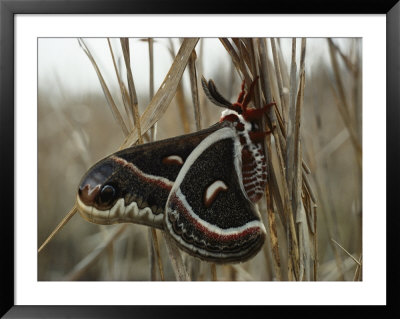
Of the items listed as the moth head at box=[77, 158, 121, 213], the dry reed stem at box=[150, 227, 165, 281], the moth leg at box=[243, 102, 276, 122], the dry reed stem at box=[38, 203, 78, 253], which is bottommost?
the dry reed stem at box=[150, 227, 165, 281]

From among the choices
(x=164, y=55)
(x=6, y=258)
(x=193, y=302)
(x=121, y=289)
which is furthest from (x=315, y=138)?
(x=6, y=258)

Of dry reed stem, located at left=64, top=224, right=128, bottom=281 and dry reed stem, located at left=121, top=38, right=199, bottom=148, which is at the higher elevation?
dry reed stem, located at left=121, top=38, right=199, bottom=148

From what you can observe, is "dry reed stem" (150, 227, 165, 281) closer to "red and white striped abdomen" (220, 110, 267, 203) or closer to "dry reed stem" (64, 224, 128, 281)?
"dry reed stem" (64, 224, 128, 281)

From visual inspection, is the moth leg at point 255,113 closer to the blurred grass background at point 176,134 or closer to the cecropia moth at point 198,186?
the cecropia moth at point 198,186

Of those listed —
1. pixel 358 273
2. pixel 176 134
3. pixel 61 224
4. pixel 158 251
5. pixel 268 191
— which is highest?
pixel 176 134

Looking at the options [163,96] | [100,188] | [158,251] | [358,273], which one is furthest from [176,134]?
[358,273]

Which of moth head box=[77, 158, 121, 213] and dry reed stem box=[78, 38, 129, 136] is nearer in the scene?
moth head box=[77, 158, 121, 213]

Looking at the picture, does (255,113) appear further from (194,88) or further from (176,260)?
(176,260)

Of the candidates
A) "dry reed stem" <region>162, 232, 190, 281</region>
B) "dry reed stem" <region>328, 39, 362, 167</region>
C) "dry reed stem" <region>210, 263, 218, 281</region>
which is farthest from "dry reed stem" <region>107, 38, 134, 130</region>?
"dry reed stem" <region>328, 39, 362, 167</region>
